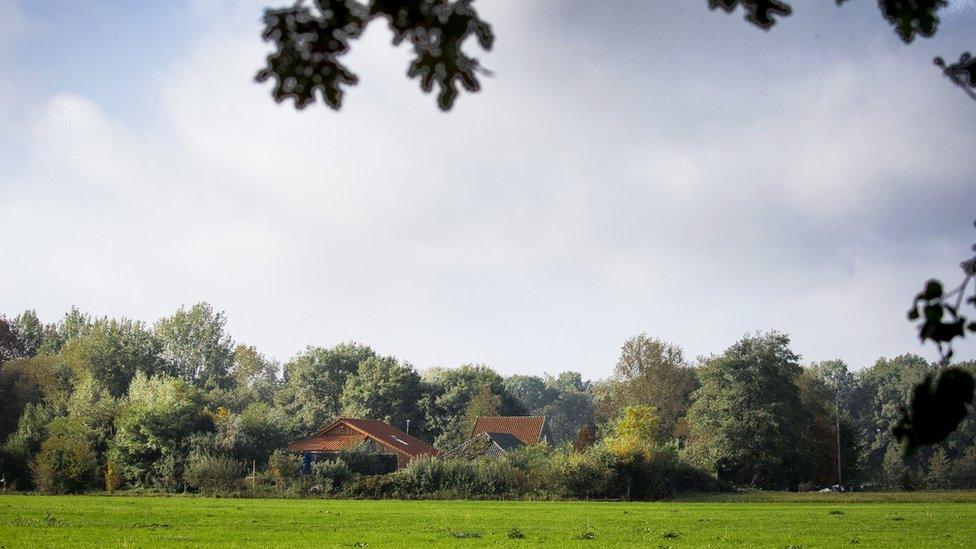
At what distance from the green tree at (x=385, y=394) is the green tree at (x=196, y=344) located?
55.8 ft

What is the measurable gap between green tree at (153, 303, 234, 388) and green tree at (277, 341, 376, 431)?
26.8 ft

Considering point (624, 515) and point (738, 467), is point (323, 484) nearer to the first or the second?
point (624, 515)

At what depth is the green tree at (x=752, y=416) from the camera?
6269 centimetres

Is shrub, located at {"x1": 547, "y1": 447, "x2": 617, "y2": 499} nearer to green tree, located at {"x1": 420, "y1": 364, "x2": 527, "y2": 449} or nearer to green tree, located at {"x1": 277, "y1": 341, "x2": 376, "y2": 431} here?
green tree, located at {"x1": 420, "y1": 364, "x2": 527, "y2": 449}

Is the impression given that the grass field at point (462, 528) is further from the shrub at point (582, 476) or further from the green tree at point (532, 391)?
the green tree at point (532, 391)

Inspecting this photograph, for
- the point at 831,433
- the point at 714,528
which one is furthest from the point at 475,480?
the point at 831,433

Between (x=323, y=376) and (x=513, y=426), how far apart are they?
23582 mm

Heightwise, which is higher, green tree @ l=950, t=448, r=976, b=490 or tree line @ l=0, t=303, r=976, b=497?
tree line @ l=0, t=303, r=976, b=497

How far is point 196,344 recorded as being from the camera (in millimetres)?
93938

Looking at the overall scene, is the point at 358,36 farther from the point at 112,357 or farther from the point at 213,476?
the point at 112,357

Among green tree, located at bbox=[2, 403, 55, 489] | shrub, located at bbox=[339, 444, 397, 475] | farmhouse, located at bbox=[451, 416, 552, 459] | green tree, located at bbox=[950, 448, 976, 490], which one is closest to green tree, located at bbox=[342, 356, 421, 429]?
farmhouse, located at bbox=[451, 416, 552, 459]

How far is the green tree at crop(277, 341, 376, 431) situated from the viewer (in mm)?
88938

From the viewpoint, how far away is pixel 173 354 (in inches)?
3652

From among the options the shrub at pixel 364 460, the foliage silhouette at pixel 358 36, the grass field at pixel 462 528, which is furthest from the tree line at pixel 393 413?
the foliage silhouette at pixel 358 36
